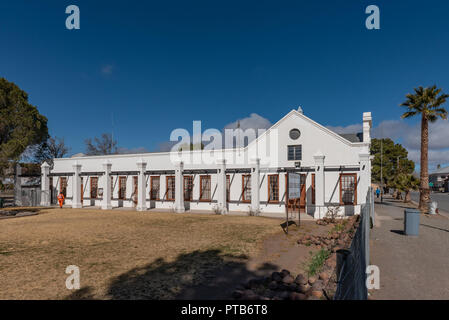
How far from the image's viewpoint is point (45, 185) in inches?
1095

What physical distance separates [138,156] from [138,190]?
12.3ft

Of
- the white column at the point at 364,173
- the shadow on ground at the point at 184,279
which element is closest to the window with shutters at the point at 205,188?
the white column at the point at 364,173

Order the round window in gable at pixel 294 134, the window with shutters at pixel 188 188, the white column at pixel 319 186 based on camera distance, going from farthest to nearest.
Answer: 1. the window with shutters at pixel 188 188
2. the round window in gable at pixel 294 134
3. the white column at pixel 319 186

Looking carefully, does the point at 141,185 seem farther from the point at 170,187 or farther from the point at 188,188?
the point at 188,188

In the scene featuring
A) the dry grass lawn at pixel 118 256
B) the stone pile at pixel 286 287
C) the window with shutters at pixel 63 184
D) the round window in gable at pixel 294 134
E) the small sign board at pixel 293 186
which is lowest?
the dry grass lawn at pixel 118 256

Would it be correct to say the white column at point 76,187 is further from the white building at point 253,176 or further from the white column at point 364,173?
the white column at point 364,173

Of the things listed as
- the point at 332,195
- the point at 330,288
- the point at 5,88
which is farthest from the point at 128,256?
the point at 5,88

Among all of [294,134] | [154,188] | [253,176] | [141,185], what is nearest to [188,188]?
[154,188]

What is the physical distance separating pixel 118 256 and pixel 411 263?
8461mm

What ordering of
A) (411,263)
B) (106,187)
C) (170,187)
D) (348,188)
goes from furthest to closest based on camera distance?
1. (106,187)
2. (170,187)
3. (348,188)
4. (411,263)

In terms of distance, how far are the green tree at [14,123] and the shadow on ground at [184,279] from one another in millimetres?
24564

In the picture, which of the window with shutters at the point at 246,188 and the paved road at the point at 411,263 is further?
the window with shutters at the point at 246,188

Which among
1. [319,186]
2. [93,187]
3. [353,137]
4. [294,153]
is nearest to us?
[319,186]

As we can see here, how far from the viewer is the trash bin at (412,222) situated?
11289 millimetres
